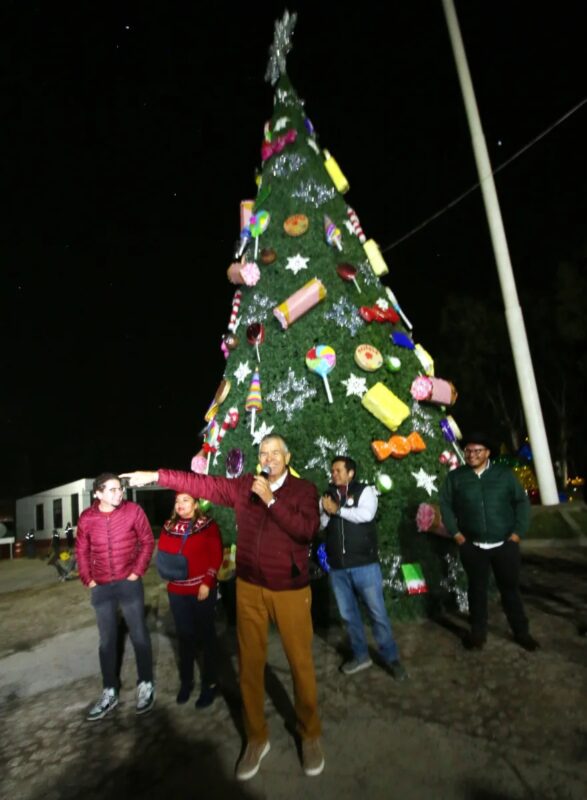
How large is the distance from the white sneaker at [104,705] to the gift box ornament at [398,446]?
310cm

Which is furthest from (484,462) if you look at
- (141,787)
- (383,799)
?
(141,787)

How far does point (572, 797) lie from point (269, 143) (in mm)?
7280

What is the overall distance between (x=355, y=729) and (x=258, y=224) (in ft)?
18.0

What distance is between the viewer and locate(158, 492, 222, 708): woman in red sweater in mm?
3580

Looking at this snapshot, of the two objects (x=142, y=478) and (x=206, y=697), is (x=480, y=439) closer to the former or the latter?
(x=142, y=478)

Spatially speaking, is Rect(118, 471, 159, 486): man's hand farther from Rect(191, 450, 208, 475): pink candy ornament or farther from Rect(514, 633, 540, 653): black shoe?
Rect(514, 633, 540, 653): black shoe

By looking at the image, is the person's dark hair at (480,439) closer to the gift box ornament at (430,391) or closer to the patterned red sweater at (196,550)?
the gift box ornament at (430,391)

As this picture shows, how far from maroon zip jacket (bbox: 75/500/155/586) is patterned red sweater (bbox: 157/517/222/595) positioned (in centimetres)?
26

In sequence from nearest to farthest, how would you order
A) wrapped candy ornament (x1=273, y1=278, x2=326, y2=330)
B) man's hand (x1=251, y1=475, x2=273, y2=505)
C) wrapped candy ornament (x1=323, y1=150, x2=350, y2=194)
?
man's hand (x1=251, y1=475, x2=273, y2=505) < wrapped candy ornament (x1=273, y1=278, x2=326, y2=330) < wrapped candy ornament (x1=323, y1=150, x2=350, y2=194)

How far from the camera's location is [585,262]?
1504 centimetres

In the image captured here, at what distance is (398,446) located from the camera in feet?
15.8

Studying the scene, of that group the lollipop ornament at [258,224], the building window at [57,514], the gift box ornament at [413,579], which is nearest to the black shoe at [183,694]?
the gift box ornament at [413,579]

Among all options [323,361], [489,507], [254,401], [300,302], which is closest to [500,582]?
[489,507]

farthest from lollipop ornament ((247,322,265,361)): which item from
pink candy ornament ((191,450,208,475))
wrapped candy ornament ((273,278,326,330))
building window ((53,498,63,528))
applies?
building window ((53,498,63,528))
